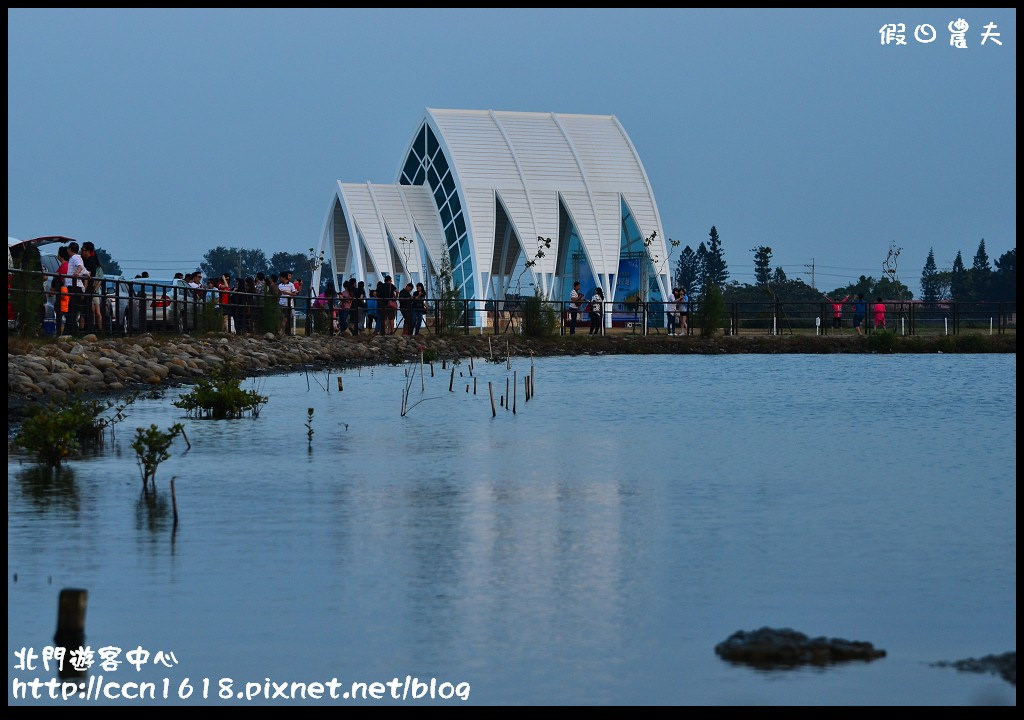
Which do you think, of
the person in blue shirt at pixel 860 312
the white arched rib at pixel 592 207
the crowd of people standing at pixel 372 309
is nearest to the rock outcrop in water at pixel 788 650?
the crowd of people standing at pixel 372 309

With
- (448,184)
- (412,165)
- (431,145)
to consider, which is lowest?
(448,184)

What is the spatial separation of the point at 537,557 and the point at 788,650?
2.27 meters

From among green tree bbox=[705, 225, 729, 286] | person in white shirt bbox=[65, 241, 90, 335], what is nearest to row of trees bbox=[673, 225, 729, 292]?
green tree bbox=[705, 225, 729, 286]

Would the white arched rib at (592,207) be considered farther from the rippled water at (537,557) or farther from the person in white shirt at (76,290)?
the rippled water at (537,557)

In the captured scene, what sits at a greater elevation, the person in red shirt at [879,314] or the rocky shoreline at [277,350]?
the person in red shirt at [879,314]

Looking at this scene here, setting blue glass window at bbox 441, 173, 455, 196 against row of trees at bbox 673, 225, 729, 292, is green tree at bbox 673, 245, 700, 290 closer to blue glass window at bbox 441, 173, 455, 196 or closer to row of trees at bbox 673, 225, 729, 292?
row of trees at bbox 673, 225, 729, 292

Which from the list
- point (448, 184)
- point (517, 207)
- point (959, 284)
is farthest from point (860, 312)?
point (959, 284)

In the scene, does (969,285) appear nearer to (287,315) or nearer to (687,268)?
(687,268)

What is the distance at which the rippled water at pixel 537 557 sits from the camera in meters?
5.65

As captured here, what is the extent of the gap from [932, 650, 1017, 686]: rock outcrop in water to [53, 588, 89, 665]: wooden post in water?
3.04 m

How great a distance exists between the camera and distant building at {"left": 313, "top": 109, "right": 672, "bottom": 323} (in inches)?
2495

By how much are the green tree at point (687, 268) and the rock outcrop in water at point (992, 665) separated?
128 m

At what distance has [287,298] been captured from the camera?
33.0 meters

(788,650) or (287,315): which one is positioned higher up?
(287,315)
